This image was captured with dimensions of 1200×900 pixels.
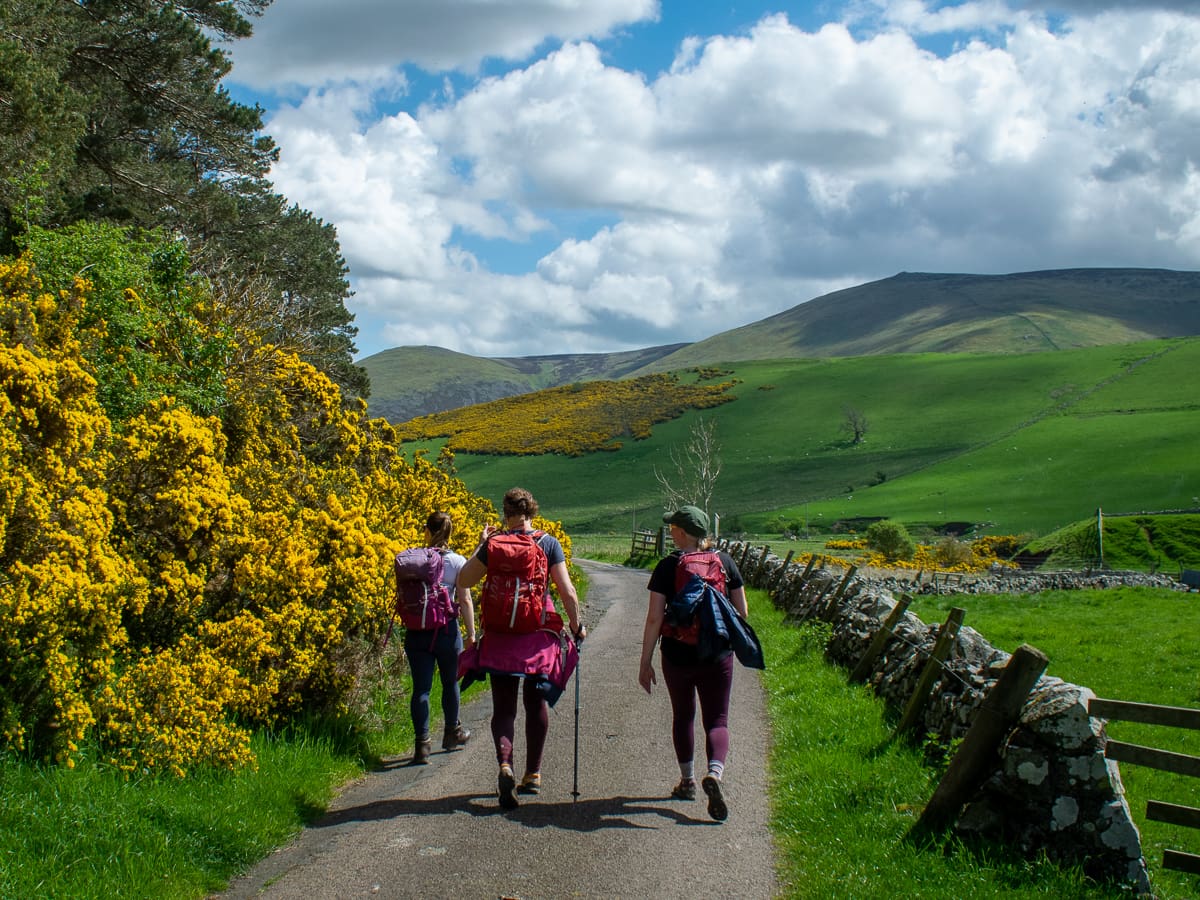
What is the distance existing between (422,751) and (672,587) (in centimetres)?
291

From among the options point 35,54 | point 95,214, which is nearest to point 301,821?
point 35,54

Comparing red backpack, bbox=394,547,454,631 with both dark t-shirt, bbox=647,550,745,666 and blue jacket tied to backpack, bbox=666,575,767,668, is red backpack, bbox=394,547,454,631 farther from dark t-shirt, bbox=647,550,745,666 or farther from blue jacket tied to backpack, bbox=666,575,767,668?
blue jacket tied to backpack, bbox=666,575,767,668

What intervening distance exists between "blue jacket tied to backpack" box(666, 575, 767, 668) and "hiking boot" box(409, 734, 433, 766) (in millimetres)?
2798

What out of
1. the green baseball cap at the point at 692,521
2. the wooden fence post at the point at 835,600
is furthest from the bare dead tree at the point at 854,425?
the green baseball cap at the point at 692,521

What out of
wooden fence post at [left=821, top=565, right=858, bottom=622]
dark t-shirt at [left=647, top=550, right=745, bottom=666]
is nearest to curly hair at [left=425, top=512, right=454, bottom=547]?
dark t-shirt at [left=647, top=550, right=745, bottom=666]

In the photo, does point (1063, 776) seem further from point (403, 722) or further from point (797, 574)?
point (797, 574)

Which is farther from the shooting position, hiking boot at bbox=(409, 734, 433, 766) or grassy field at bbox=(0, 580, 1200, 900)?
hiking boot at bbox=(409, 734, 433, 766)

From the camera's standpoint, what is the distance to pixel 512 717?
7.56 meters

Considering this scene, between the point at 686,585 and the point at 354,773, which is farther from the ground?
the point at 686,585

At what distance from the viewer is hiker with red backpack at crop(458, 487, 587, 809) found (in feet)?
24.2

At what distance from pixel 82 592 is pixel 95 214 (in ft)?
49.3

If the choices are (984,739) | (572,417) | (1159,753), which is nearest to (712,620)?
(984,739)

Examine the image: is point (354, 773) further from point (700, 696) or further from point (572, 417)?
point (572, 417)

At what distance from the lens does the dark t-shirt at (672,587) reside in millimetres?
7551
